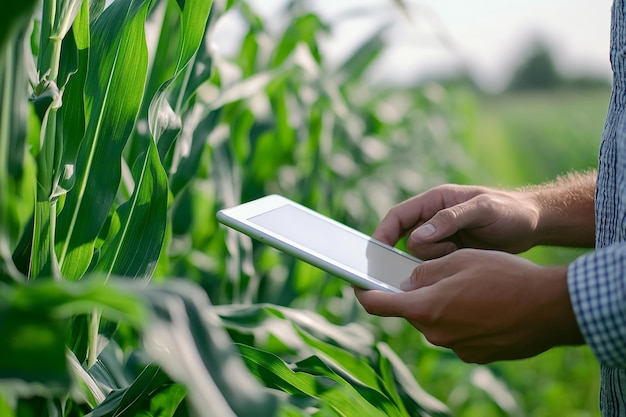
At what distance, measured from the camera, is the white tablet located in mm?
794

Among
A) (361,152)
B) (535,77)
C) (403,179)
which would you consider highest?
(361,152)

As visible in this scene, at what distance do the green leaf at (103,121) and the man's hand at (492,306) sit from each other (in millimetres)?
289

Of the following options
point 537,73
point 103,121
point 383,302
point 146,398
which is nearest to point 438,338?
point 383,302

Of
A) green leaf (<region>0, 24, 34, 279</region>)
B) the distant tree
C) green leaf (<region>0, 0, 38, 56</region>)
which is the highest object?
green leaf (<region>0, 0, 38, 56</region>)

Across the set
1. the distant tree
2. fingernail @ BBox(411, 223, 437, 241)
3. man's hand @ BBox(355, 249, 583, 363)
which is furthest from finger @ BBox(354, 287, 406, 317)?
the distant tree

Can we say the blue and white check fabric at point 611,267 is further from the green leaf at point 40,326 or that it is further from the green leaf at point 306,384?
the green leaf at point 40,326

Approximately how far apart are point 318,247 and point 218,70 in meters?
0.55

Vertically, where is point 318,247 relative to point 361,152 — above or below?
above

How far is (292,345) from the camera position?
899 mm

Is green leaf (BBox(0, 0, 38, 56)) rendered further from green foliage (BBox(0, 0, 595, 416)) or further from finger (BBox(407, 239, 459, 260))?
finger (BBox(407, 239, 459, 260))

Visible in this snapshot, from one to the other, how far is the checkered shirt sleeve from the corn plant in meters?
0.23

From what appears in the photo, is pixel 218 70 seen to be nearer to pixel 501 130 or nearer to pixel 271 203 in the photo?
pixel 271 203

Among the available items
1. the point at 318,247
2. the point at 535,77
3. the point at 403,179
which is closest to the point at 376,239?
the point at 318,247

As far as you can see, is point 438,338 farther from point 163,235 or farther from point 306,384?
point 163,235
